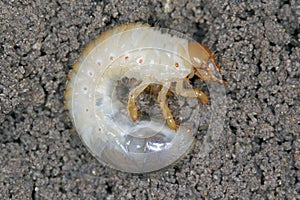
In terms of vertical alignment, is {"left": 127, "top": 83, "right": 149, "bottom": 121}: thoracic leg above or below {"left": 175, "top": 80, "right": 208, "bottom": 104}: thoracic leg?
below

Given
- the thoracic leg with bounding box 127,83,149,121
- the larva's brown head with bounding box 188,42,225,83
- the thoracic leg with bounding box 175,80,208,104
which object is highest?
the larva's brown head with bounding box 188,42,225,83

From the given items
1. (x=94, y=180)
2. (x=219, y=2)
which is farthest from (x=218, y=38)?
(x=94, y=180)

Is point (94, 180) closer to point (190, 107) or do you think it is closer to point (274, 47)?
point (190, 107)

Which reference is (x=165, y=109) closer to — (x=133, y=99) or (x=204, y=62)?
(x=133, y=99)

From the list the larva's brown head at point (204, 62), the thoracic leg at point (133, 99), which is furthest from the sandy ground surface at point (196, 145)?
the thoracic leg at point (133, 99)

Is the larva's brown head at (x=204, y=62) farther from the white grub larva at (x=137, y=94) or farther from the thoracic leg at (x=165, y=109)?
the thoracic leg at (x=165, y=109)

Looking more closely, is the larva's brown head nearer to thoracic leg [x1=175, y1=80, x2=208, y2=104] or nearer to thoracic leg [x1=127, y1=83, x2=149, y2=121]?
thoracic leg [x1=175, y1=80, x2=208, y2=104]

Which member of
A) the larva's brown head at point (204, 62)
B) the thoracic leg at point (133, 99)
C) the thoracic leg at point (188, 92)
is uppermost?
the larva's brown head at point (204, 62)

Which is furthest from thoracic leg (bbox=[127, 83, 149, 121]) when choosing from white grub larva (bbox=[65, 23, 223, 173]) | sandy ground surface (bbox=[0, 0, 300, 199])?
sandy ground surface (bbox=[0, 0, 300, 199])

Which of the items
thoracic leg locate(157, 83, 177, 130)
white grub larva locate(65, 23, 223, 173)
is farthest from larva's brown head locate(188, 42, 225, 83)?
thoracic leg locate(157, 83, 177, 130)
